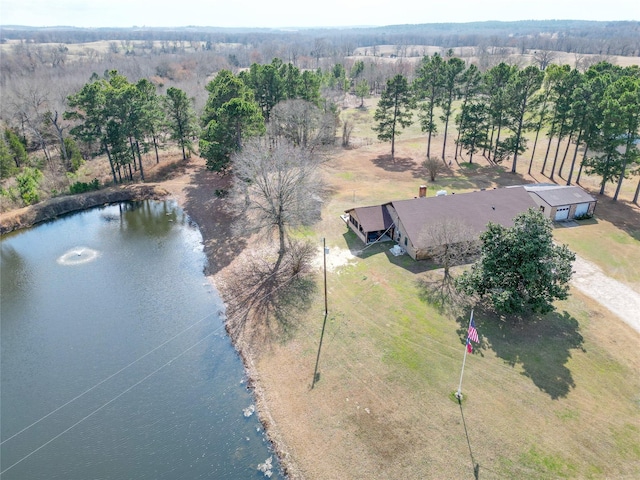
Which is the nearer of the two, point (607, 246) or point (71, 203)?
point (607, 246)

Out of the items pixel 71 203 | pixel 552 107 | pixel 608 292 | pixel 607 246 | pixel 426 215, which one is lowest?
pixel 608 292

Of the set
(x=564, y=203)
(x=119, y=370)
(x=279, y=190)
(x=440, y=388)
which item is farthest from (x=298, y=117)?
(x=440, y=388)

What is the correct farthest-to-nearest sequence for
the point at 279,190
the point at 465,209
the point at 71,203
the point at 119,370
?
the point at 71,203 → the point at 465,209 → the point at 279,190 → the point at 119,370

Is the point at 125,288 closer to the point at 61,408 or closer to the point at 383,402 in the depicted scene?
the point at 61,408

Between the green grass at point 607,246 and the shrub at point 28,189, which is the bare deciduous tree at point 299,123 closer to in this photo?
the shrub at point 28,189

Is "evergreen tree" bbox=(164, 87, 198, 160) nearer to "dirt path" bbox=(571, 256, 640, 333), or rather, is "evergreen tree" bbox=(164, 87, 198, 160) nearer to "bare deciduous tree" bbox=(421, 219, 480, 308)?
"bare deciduous tree" bbox=(421, 219, 480, 308)

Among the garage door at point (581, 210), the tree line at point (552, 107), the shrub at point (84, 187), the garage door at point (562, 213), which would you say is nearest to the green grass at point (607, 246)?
the garage door at point (581, 210)

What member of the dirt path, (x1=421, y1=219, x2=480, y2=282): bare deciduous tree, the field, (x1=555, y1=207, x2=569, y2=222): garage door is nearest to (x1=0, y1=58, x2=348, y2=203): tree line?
the field

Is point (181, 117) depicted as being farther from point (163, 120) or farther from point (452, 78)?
point (452, 78)
